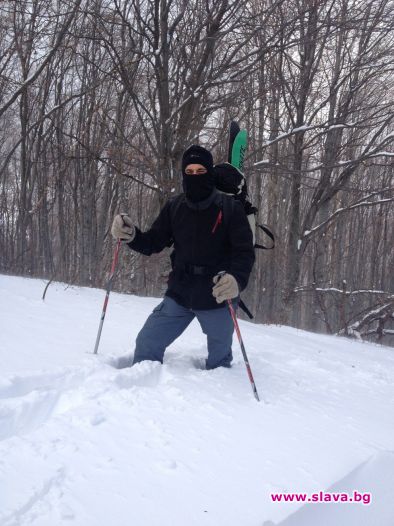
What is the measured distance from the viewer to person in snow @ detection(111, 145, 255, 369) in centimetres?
293

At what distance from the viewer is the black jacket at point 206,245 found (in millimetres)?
2904

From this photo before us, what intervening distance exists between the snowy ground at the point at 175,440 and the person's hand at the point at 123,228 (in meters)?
0.86

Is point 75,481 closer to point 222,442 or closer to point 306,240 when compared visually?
point 222,442

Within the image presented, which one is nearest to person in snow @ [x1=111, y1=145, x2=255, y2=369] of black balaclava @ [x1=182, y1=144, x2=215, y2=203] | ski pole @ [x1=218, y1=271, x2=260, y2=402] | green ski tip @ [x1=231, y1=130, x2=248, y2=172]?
black balaclava @ [x1=182, y1=144, x2=215, y2=203]

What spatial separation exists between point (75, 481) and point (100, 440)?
27 cm

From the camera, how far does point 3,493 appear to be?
1.36m

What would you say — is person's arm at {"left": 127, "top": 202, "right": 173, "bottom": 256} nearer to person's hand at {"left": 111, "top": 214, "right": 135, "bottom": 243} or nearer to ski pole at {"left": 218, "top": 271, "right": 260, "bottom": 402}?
person's hand at {"left": 111, "top": 214, "right": 135, "bottom": 243}

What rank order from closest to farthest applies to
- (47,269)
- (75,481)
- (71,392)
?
(75,481) → (71,392) → (47,269)

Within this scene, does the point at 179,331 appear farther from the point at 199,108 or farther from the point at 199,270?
the point at 199,108

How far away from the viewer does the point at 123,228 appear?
3.07 m

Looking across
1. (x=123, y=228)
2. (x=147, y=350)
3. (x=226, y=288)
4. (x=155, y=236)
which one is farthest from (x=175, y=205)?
(x=147, y=350)

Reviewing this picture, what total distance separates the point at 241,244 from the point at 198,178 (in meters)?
0.56

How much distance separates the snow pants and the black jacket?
7 centimetres

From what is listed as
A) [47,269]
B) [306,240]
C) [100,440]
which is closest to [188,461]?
[100,440]
